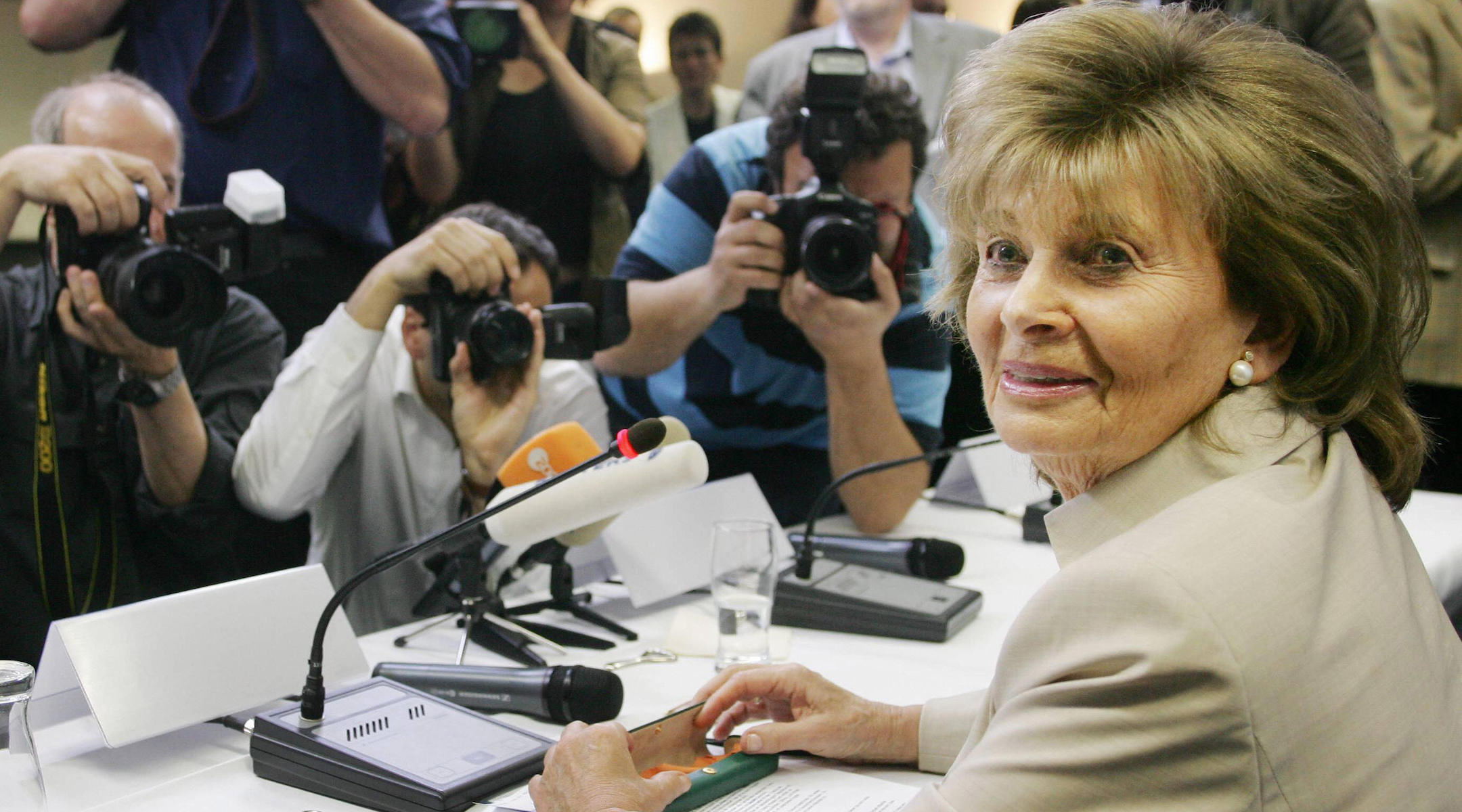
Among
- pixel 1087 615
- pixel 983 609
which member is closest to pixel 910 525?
pixel 983 609

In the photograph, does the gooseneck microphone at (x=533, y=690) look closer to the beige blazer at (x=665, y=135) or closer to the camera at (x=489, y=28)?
the camera at (x=489, y=28)

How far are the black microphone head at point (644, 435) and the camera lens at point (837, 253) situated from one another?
0.98 m

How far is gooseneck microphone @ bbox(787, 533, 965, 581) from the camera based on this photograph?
1.73m

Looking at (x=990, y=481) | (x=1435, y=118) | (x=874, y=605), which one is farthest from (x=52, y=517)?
(x=1435, y=118)

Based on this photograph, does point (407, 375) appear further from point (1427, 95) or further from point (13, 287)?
point (1427, 95)

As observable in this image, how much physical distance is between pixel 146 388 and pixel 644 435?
114 cm

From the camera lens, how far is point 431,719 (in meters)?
1.17

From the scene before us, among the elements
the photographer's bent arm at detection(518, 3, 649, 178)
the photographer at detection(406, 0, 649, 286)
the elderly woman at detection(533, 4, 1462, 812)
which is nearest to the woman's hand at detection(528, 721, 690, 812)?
the elderly woman at detection(533, 4, 1462, 812)

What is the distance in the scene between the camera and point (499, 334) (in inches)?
70.3

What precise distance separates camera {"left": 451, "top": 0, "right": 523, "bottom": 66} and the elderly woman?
200 centimetres

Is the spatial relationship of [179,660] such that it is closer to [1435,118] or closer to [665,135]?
[665,135]

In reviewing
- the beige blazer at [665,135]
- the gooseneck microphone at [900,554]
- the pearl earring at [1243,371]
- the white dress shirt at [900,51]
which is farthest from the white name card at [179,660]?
the white dress shirt at [900,51]

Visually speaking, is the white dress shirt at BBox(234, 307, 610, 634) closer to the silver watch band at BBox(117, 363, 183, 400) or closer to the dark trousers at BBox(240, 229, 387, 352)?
the silver watch band at BBox(117, 363, 183, 400)

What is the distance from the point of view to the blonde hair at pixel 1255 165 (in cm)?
83
